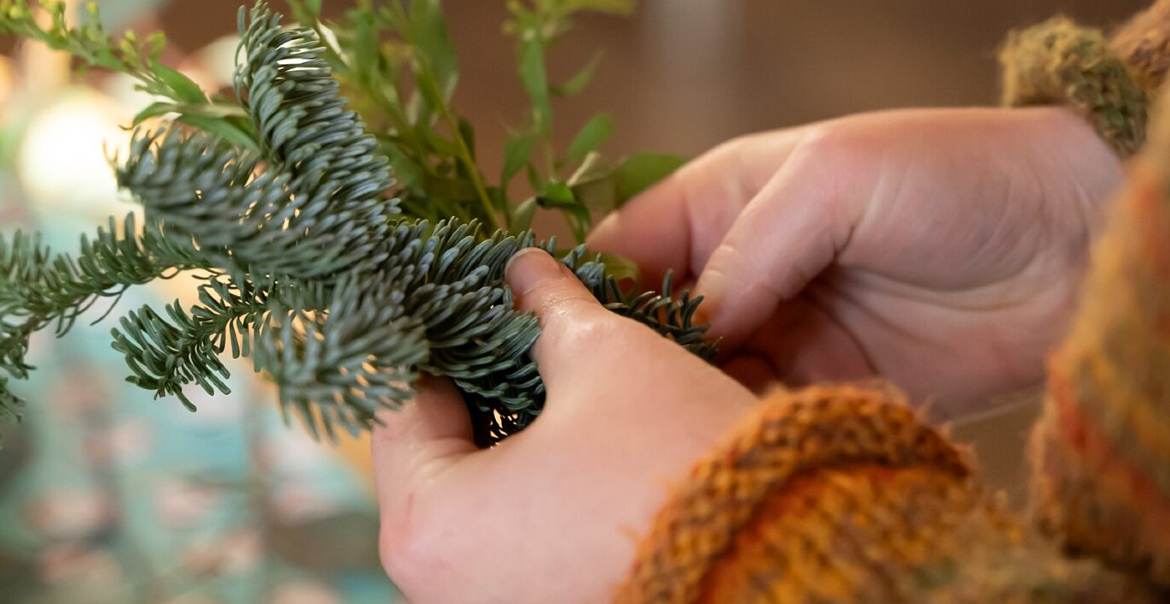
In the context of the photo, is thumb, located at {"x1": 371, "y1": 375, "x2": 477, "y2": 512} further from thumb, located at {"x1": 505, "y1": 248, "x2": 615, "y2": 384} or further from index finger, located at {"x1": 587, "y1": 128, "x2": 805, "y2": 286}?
index finger, located at {"x1": 587, "y1": 128, "x2": 805, "y2": 286}

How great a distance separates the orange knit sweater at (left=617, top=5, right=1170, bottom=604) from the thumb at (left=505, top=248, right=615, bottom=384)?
71mm

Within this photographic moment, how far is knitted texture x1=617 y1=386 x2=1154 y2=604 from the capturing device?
0.20 m

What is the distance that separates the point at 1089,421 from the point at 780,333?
0.31 meters

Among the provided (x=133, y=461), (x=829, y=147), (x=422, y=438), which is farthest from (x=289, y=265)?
(x=133, y=461)

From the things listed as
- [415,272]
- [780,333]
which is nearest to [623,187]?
[780,333]

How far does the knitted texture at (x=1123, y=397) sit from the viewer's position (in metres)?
0.17

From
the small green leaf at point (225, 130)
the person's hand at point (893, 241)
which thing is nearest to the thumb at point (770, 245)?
the person's hand at point (893, 241)

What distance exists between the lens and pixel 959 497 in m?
0.23

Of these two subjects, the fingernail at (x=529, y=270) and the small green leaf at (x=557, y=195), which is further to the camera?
the small green leaf at (x=557, y=195)

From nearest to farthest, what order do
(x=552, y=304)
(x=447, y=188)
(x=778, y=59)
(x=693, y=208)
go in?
(x=552, y=304) < (x=447, y=188) < (x=693, y=208) < (x=778, y=59)

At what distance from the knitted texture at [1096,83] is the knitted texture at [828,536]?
12.6 inches

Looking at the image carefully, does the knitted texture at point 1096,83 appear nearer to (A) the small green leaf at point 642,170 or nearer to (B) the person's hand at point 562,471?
(A) the small green leaf at point 642,170

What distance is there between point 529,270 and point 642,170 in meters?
0.20

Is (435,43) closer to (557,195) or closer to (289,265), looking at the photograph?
(557,195)
